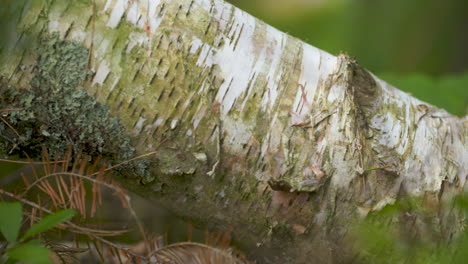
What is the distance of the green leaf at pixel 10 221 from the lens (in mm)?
708

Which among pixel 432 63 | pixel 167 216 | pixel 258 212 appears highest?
pixel 432 63

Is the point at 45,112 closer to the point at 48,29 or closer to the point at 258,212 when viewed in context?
the point at 48,29

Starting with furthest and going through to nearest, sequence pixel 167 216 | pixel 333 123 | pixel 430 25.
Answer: pixel 430 25 < pixel 167 216 < pixel 333 123

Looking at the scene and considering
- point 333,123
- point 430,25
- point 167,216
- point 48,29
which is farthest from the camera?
point 430,25

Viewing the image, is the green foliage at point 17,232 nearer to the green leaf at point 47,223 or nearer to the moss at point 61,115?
the green leaf at point 47,223

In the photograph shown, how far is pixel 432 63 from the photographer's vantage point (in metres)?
4.55

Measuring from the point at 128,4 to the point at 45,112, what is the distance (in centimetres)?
32

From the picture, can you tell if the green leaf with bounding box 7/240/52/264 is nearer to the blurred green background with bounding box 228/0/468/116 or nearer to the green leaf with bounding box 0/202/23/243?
the green leaf with bounding box 0/202/23/243

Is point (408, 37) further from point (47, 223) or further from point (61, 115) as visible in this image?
point (47, 223)

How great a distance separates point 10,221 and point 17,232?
0.07 ft

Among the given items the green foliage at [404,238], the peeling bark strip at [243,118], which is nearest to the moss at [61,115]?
the peeling bark strip at [243,118]

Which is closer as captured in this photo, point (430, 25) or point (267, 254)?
point (267, 254)

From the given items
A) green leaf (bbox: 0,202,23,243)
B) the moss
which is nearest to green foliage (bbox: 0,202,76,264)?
green leaf (bbox: 0,202,23,243)

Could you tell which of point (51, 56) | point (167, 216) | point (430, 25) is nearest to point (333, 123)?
point (51, 56)
